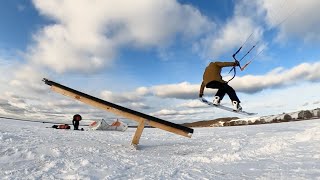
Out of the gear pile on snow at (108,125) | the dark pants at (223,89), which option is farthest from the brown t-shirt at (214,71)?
the gear pile on snow at (108,125)

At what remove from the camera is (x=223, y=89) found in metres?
13.5

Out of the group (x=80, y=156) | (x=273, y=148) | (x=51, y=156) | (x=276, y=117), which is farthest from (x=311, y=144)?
(x=276, y=117)

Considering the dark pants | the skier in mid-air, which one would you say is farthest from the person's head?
the dark pants

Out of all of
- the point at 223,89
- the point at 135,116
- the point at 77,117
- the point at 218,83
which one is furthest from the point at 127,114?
the point at 77,117

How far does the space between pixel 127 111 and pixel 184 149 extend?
7.31ft

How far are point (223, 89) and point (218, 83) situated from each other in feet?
1.56

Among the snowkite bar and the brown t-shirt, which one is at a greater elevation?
the brown t-shirt

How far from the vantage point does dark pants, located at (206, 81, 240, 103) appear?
13289 millimetres

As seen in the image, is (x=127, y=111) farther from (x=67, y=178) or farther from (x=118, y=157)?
(x=67, y=178)

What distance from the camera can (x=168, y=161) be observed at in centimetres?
759

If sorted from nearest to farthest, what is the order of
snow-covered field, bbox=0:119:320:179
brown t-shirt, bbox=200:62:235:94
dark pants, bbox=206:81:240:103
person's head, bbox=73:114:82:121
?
snow-covered field, bbox=0:119:320:179 < brown t-shirt, bbox=200:62:235:94 < dark pants, bbox=206:81:240:103 < person's head, bbox=73:114:82:121

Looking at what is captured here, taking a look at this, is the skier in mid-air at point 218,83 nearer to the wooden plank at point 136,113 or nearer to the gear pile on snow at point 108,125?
the wooden plank at point 136,113

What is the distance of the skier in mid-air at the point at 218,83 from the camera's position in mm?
12945

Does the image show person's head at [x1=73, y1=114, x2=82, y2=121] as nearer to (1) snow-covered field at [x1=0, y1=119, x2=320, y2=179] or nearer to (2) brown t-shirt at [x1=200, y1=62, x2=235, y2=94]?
(2) brown t-shirt at [x1=200, y1=62, x2=235, y2=94]
